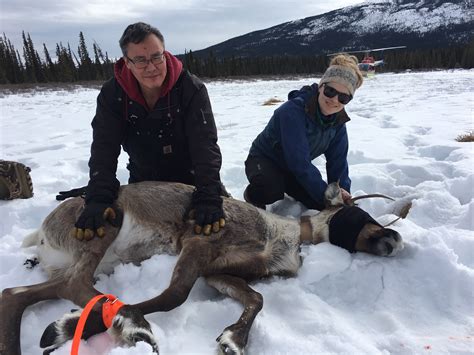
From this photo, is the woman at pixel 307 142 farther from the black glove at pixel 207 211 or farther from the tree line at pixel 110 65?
the tree line at pixel 110 65

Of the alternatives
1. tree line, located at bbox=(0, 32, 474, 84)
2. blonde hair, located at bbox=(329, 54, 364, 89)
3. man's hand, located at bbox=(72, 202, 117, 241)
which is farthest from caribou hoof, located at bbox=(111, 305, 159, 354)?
tree line, located at bbox=(0, 32, 474, 84)

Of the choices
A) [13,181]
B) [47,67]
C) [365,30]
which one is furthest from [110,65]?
[365,30]

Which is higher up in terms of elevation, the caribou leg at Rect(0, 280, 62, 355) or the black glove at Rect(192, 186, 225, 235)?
the black glove at Rect(192, 186, 225, 235)

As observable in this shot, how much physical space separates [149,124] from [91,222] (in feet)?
3.69

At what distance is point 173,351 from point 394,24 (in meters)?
176

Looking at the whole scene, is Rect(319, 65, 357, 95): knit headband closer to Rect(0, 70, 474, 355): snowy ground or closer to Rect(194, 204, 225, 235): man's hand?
Rect(0, 70, 474, 355): snowy ground

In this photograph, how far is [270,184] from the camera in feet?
13.5

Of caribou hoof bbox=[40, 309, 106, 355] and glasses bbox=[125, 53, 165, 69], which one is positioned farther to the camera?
glasses bbox=[125, 53, 165, 69]

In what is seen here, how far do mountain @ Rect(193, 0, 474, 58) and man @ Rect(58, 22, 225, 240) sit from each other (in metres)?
124

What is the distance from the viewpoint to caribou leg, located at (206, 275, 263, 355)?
6.55 ft

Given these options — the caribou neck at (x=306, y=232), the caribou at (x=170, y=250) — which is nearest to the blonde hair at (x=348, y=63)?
the caribou at (x=170, y=250)

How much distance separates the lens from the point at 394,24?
15212 cm

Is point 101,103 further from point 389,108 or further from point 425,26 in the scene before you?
point 425,26

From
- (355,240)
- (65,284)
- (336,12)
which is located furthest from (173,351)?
(336,12)
